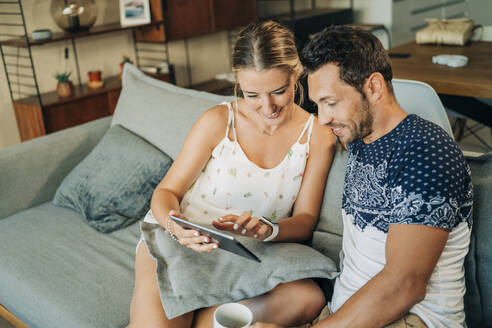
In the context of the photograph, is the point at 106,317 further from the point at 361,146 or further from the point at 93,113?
the point at 93,113

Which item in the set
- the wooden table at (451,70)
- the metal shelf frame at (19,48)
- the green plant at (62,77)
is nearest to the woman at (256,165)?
the wooden table at (451,70)

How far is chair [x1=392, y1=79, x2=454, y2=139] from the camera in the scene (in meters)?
1.36

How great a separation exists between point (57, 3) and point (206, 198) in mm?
2167

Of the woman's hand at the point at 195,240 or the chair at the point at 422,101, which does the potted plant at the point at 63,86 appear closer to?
the woman's hand at the point at 195,240

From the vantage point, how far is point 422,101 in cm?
139

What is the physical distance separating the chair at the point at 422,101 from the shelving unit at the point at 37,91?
87.6 inches

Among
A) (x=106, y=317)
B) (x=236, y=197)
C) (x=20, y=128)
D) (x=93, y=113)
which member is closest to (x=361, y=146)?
(x=236, y=197)

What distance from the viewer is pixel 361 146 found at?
3.79 ft

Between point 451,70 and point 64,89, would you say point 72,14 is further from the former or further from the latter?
point 451,70

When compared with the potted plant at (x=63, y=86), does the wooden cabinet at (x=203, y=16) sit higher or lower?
higher

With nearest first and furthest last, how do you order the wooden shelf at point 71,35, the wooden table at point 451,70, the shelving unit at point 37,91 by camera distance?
the wooden table at point 451,70 → the wooden shelf at point 71,35 → the shelving unit at point 37,91

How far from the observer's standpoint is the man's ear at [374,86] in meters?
1.07

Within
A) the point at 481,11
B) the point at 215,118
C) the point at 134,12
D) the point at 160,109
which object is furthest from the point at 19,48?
the point at 481,11

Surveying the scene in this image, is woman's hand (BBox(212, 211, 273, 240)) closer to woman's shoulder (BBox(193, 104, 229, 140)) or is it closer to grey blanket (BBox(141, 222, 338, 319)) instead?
grey blanket (BBox(141, 222, 338, 319))
